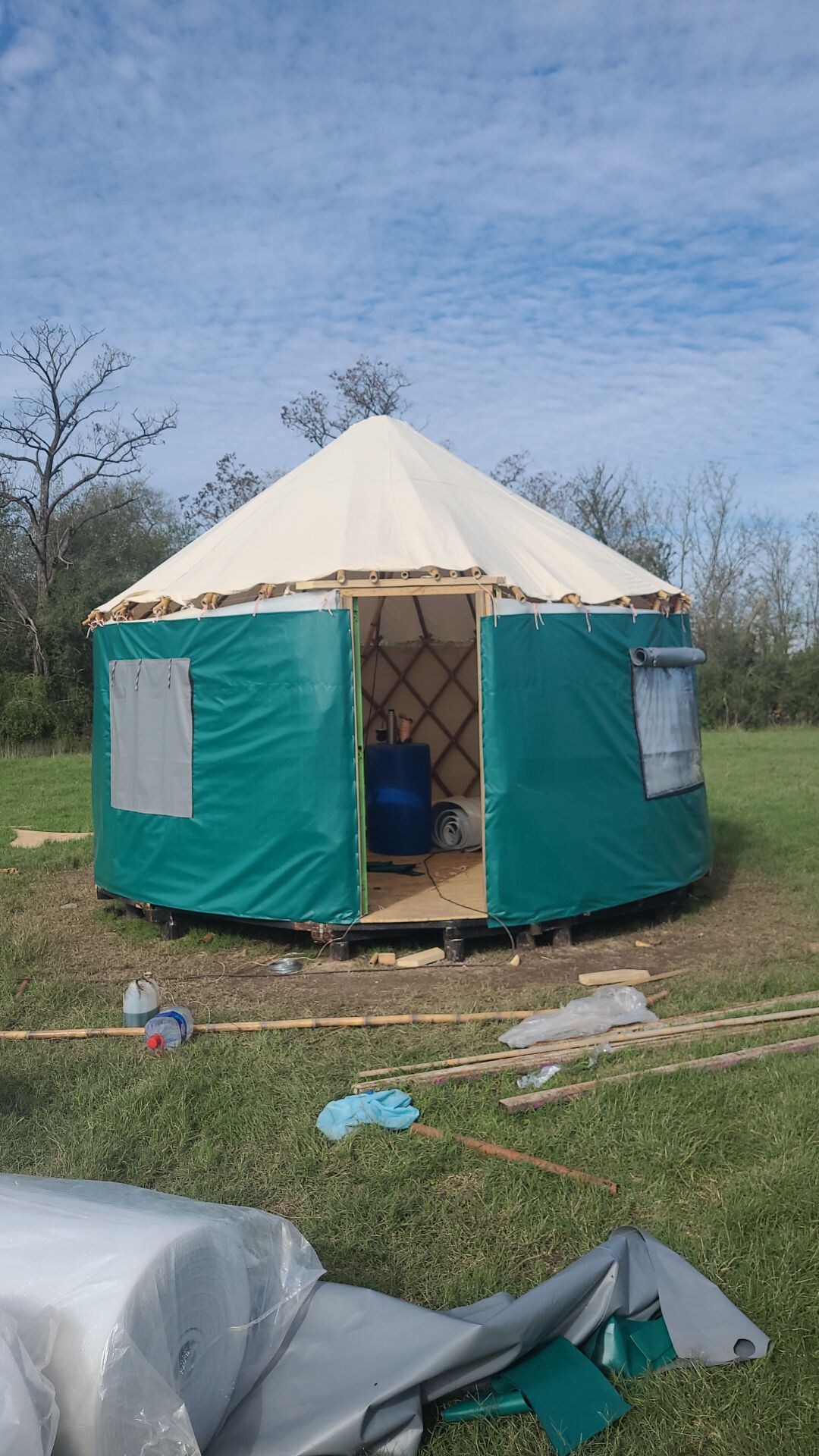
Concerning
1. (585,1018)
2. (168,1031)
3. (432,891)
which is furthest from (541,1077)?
(432,891)

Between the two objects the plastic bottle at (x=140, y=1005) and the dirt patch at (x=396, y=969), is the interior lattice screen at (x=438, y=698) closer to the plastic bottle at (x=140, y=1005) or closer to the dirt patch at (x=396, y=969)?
the dirt patch at (x=396, y=969)

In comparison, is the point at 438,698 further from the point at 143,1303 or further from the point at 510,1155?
the point at 143,1303

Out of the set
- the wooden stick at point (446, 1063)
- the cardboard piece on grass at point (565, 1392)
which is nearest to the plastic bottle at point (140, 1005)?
the wooden stick at point (446, 1063)

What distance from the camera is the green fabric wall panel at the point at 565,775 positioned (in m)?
4.79

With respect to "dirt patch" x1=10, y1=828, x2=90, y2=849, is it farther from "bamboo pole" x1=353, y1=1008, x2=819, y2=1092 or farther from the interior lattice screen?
"bamboo pole" x1=353, y1=1008, x2=819, y2=1092

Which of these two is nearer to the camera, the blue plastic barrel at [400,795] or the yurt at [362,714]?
the yurt at [362,714]

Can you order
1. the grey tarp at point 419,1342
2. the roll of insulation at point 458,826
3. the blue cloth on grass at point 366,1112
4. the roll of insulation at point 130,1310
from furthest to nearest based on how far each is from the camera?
the roll of insulation at point 458,826, the blue cloth on grass at point 366,1112, the grey tarp at point 419,1342, the roll of insulation at point 130,1310

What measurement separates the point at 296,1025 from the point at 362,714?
4.77 ft

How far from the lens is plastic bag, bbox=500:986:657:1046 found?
3678mm

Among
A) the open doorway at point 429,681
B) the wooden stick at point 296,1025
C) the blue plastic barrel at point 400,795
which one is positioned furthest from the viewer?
the open doorway at point 429,681

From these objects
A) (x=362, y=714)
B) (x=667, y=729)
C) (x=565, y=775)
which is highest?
(x=362, y=714)

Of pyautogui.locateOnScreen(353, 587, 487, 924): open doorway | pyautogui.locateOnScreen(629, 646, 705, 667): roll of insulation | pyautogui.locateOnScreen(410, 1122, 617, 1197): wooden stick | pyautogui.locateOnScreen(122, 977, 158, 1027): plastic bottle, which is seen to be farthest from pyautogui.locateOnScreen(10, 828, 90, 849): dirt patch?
pyautogui.locateOnScreen(410, 1122, 617, 1197): wooden stick

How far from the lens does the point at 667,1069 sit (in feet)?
10.8

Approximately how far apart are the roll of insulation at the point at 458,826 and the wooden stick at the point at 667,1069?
333cm
